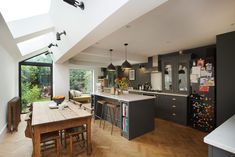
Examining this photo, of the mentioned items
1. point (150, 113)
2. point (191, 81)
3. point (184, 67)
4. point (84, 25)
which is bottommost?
point (150, 113)

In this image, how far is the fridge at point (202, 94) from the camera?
3.49 metres

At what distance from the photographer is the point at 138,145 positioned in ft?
9.32

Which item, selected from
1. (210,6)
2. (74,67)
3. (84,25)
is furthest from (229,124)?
(74,67)

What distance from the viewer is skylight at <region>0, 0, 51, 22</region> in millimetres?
2102

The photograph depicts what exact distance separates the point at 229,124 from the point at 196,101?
2.82 meters

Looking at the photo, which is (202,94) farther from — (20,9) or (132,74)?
(20,9)

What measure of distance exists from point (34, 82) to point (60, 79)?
115cm

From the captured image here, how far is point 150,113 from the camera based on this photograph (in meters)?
3.60

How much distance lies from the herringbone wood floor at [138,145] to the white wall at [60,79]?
1.94 m

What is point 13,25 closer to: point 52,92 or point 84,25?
point 84,25

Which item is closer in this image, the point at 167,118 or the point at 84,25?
the point at 84,25

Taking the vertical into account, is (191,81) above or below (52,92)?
above

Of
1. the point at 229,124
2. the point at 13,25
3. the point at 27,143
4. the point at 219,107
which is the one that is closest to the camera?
the point at 229,124

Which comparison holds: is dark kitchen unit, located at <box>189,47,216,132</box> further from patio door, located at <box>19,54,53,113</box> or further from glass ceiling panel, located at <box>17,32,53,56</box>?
patio door, located at <box>19,54,53,113</box>
